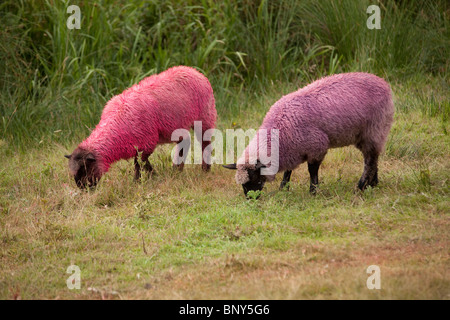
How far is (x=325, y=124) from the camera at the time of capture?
6.28 metres

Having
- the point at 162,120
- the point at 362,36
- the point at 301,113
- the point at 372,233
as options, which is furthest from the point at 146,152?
the point at 362,36

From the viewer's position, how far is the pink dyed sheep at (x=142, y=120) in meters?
6.73

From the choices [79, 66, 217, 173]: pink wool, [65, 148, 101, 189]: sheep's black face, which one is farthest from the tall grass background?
[65, 148, 101, 189]: sheep's black face

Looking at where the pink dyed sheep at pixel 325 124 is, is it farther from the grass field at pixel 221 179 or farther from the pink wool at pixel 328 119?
the grass field at pixel 221 179

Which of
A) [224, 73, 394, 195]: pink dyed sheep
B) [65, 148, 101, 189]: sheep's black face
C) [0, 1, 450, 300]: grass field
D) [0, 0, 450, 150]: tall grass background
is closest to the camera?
[0, 1, 450, 300]: grass field

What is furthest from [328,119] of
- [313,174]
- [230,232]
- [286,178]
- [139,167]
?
[139,167]

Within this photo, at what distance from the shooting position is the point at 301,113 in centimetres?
630

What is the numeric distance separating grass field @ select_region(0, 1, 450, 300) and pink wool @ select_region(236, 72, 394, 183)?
0.52 m

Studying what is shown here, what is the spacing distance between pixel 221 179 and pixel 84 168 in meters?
1.83

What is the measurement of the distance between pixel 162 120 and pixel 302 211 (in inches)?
89.9

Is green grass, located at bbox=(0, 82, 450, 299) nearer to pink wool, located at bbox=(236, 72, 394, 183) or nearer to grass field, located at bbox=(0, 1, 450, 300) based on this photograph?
grass field, located at bbox=(0, 1, 450, 300)

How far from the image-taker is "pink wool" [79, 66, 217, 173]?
22.3 ft

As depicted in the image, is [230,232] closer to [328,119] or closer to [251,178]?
[251,178]
